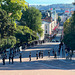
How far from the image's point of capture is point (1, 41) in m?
36.0

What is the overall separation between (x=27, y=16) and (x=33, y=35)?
430 inches

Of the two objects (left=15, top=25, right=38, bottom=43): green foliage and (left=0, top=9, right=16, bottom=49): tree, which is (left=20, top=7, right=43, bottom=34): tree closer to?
(left=15, top=25, right=38, bottom=43): green foliage

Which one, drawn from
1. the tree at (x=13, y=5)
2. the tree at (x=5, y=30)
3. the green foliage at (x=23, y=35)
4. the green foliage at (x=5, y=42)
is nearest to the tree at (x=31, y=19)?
the green foliage at (x=23, y=35)

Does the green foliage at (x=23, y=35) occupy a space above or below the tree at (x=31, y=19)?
A: below

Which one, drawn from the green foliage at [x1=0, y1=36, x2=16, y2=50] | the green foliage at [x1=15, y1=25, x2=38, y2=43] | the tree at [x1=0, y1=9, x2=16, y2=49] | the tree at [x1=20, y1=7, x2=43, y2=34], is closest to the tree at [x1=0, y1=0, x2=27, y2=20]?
the tree at [x1=0, y1=9, x2=16, y2=49]

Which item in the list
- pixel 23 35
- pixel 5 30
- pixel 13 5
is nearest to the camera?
pixel 5 30

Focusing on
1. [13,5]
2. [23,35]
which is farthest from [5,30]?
[23,35]

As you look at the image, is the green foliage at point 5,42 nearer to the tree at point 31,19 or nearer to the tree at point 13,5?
the tree at point 13,5

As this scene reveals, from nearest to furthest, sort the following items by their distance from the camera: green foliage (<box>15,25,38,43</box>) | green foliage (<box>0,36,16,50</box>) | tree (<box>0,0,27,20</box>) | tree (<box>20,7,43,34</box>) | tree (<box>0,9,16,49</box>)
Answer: green foliage (<box>0,36,16,50</box>)
tree (<box>0,9,16,49</box>)
tree (<box>0,0,27,20</box>)
green foliage (<box>15,25,38,43</box>)
tree (<box>20,7,43,34</box>)

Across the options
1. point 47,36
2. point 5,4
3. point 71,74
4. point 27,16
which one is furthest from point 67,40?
point 47,36

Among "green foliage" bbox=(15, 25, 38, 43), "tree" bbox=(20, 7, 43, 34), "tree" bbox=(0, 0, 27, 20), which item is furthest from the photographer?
"tree" bbox=(20, 7, 43, 34)

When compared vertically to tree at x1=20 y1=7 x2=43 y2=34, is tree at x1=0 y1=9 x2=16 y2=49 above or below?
below

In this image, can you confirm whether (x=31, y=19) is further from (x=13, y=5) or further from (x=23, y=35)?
(x=13, y=5)

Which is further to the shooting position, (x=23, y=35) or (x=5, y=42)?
(x=23, y=35)
